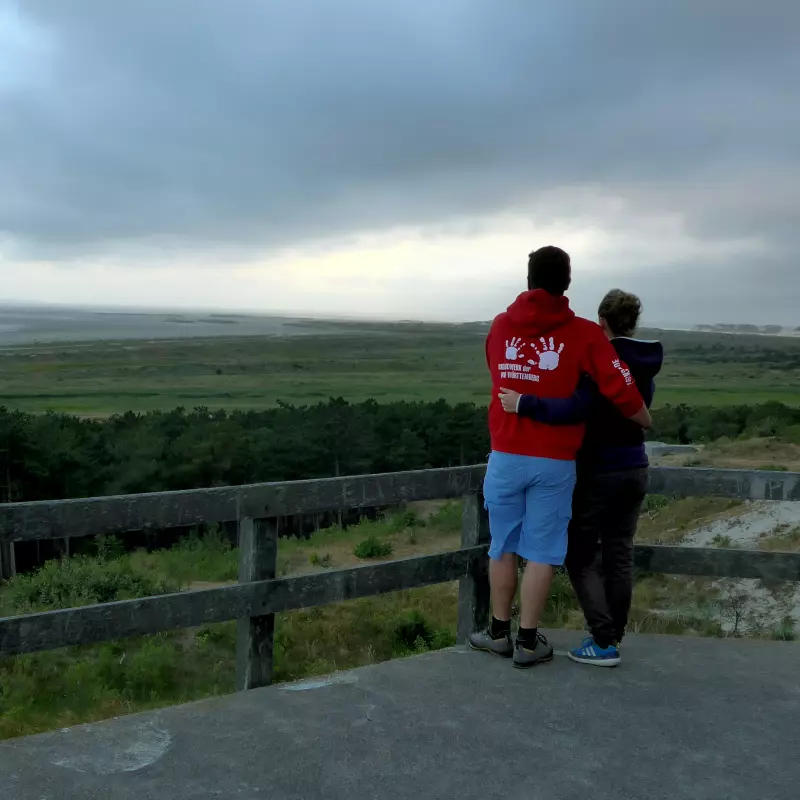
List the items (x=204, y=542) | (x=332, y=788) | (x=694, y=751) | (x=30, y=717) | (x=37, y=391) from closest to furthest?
(x=332, y=788)
(x=694, y=751)
(x=30, y=717)
(x=204, y=542)
(x=37, y=391)

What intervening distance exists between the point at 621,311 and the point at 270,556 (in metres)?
2.08

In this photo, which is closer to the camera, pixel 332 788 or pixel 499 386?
pixel 332 788

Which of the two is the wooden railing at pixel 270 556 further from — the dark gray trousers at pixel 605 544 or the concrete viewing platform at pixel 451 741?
Answer: the dark gray trousers at pixel 605 544

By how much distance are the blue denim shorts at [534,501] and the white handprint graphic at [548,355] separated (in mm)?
439

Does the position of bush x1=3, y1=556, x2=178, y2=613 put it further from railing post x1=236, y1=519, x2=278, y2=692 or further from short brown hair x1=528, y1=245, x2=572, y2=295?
short brown hair x1=528, y1=245, x2=572, y2=295

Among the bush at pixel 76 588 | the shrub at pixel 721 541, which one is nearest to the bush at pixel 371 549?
the bush at pixel 76 588

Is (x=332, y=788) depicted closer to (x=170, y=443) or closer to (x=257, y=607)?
(x=257, y=607)

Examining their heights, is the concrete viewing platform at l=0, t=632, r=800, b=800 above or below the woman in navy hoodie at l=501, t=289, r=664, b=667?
below

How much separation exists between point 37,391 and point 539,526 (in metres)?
56.8

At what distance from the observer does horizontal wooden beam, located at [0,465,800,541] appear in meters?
3.55

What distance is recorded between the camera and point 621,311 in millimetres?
4297

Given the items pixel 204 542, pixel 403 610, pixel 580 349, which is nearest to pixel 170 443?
pixel 204 542

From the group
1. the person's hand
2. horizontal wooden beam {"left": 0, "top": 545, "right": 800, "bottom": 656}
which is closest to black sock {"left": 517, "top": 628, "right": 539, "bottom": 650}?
horizontal wooden beam {"left": 0, "top": 545, "right": 800, "bottom": 656}

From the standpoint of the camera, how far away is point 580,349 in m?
4.03
